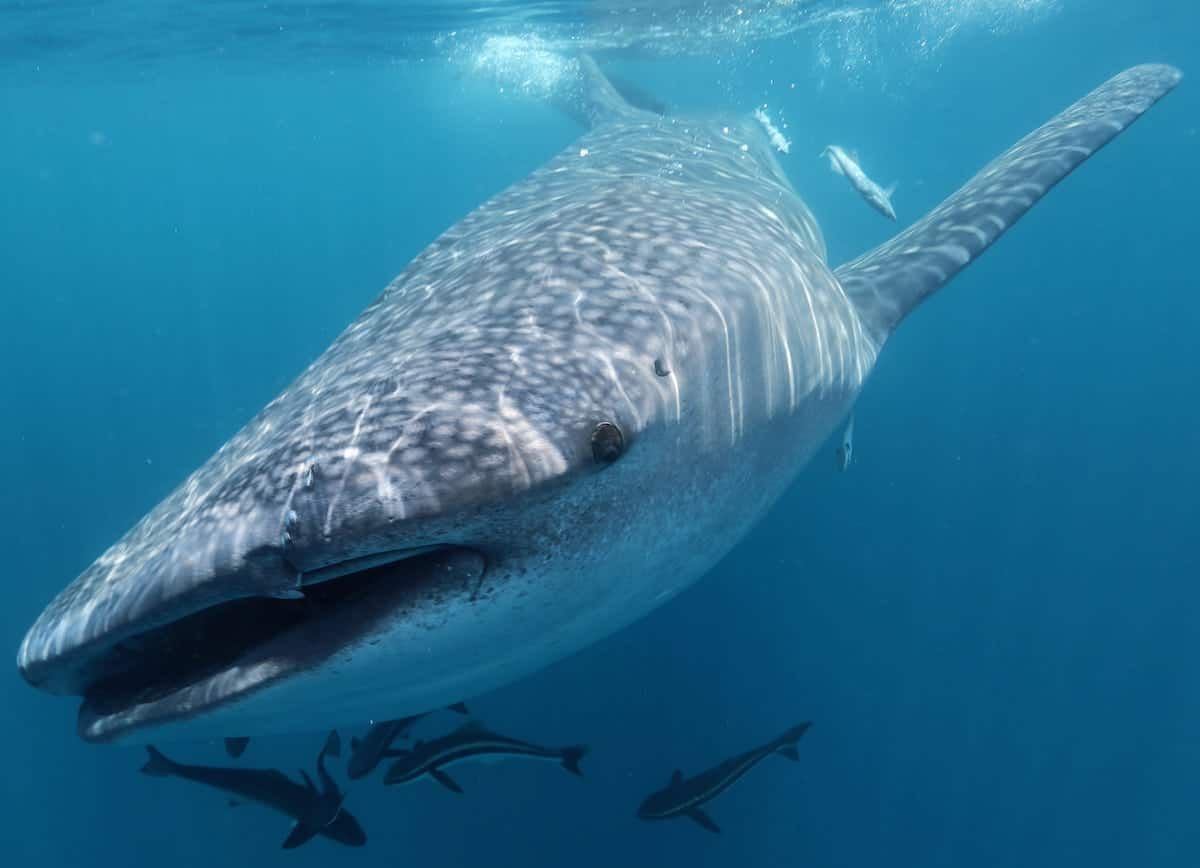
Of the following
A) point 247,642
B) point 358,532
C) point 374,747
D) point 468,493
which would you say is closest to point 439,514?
point 468,493

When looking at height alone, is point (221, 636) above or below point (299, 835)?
above

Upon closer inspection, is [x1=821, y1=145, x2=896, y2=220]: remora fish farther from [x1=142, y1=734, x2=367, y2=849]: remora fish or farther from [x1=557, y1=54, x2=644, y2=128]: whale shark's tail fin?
[x1=142, y1=734, x2=367, y2=849]: remora fish

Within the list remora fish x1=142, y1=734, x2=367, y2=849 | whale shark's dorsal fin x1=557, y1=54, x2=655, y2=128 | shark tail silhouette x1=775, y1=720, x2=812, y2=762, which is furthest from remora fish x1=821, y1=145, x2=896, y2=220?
remora fish x1=142, y1=734, x2=367, y2=849

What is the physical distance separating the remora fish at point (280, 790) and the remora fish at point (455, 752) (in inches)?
16.8

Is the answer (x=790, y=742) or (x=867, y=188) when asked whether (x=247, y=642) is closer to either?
(x=790, y=742)

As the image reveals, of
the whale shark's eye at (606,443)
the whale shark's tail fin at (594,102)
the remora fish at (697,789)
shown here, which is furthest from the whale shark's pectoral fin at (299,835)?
the whale shark's tail fin at (594,102)

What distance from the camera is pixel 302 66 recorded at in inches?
1355

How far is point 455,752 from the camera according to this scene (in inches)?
226

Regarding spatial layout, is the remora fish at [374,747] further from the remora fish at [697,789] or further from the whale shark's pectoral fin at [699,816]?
the whale shark's pectoral fin at [699,816]

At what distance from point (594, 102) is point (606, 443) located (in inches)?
475

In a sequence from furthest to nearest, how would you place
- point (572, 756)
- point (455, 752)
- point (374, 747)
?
1. point (572, 756)
2. point (455, 752)
3. point (374, 747)

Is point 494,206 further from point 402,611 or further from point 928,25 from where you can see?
point 928,25

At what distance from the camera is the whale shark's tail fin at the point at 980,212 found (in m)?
5.48

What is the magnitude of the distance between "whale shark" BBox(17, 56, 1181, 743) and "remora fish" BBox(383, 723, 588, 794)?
8.82 ft
